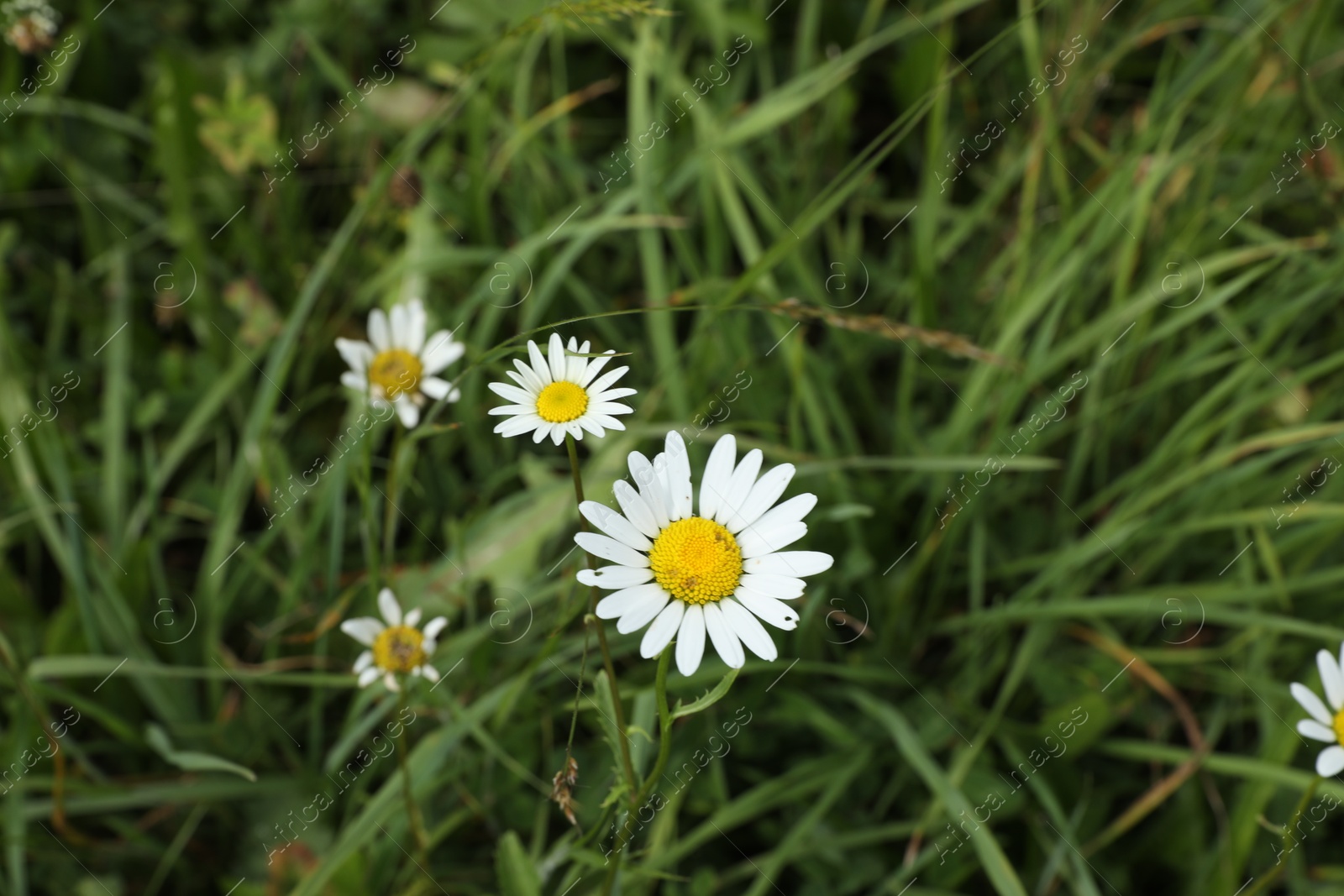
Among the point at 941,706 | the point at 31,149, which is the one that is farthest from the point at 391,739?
the point at 31,149

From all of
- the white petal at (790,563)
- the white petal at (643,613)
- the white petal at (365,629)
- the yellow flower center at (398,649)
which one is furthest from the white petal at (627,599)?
the white petal at (365,629)

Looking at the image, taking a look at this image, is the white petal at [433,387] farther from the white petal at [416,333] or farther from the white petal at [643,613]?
the white petal at [643,613]

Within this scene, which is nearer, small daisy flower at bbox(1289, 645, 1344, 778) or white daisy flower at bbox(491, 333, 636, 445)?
white daisy flower at bbox(491, 333, 636, 445)

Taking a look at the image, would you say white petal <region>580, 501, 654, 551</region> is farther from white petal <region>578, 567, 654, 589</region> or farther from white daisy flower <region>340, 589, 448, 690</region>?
white daisy flower <region>340, 589, 448, 690</region>

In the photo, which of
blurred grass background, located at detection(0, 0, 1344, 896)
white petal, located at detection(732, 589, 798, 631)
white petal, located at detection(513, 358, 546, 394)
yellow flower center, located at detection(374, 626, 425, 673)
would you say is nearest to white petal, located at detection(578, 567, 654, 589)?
white petal, located at detection(732, 589, 798, 631)

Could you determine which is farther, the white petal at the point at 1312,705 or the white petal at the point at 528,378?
the white petal at the point at 1312,705
